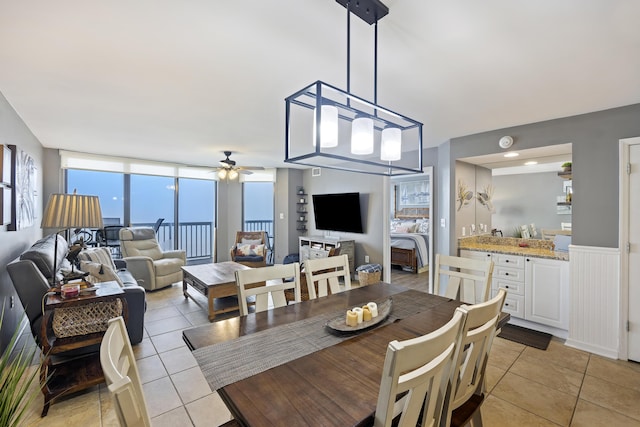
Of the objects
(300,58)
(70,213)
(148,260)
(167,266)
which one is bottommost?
(167,266)

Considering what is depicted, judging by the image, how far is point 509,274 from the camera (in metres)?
3.59

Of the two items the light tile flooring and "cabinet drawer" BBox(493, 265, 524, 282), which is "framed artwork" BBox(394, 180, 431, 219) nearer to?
"cabinet drawer" BBox(493, 265, 524, 282)

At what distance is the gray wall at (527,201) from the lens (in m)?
3.92

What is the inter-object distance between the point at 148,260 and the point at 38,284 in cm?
236

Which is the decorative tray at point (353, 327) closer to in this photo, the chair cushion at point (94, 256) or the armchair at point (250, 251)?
the chair cushion at point (94, 256)

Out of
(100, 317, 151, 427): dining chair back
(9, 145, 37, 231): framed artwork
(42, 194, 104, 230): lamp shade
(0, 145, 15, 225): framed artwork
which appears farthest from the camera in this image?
(9, 145, 37, 231): framed artwork

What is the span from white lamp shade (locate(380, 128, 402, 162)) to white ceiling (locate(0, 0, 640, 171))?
515 millimetres

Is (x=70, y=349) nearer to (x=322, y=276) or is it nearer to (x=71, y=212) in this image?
(x=71, y=212)

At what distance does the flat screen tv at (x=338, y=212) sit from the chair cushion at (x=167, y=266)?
2.86m

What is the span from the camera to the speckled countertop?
340 cm

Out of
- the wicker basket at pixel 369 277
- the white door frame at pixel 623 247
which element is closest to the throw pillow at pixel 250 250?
the wicker basket at pixel 369 277

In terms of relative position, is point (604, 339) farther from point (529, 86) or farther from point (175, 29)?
point (175, 29)

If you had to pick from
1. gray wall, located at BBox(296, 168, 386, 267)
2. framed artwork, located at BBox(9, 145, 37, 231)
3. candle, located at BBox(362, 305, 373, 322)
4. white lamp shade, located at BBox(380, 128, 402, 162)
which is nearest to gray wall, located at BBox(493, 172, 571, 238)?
gray wall, located at BBox(296, 168, 386, 267)

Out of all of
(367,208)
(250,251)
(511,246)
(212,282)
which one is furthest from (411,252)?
(212,282)
